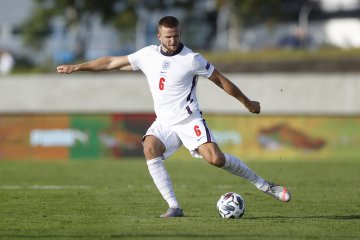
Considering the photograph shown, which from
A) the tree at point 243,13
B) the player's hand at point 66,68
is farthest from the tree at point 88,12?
the player's hand at point 66,68

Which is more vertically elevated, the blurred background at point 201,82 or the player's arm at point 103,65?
the player's arm at point 103,65

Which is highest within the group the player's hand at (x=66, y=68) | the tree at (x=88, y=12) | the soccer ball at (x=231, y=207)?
the player's hand at (x=66, y=68)

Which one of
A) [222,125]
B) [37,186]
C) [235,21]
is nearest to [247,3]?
[235,21]

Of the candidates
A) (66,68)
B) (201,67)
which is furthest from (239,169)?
(66,68)

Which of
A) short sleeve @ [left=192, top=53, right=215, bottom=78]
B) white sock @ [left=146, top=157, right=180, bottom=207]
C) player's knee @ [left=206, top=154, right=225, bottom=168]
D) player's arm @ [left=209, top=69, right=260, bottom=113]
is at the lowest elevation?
white sock @ [left=146, top=157, right=180, bottom=207]

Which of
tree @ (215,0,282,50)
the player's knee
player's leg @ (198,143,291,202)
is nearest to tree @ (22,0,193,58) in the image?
tree @ (215,0,282,50)

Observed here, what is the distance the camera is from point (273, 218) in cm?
1241

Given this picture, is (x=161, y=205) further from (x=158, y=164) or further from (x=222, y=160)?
(x=222, y=160)

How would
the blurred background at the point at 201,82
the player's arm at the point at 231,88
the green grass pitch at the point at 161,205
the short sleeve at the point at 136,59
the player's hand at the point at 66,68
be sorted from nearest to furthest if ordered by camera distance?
the green grass pitch at the point at 161,205, the player's arm at the point at 231,88, the short sleeve at the point at 136,59, the player's hand at the point at 66,68, the blurred background at the point at 201,82

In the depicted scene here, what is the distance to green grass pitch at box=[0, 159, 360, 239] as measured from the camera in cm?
1077

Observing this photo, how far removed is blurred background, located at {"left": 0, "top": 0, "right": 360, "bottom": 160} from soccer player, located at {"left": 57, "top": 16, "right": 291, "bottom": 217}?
1505 cm

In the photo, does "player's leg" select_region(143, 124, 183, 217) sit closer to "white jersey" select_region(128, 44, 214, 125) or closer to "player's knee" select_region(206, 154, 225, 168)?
"white jersey" select_region(128, 44, 214, 125)

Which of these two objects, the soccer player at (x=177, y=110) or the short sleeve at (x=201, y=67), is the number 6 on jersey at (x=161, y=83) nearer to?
the soccer player at (x=177, y=110)

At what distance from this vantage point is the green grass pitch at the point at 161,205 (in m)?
10.8
